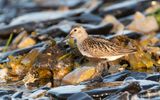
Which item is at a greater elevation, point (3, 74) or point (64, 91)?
→ point (3, 74)

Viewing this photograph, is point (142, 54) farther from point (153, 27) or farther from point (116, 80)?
point (153, 27)

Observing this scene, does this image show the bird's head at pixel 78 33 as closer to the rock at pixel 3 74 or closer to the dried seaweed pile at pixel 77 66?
the dried seaweed pile at pixel 77 66

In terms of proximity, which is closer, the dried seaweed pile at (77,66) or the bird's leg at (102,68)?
the dried seaweed pile at (77,66)

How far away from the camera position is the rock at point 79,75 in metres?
8.20

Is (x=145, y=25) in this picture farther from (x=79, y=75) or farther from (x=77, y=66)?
(x=79, y=75)

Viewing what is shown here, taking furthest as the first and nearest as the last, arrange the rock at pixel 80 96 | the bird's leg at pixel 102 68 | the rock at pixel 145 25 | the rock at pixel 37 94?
the rock at pixel 145 25, the bird's leg at pixel 102 68, the rock at pixel 37 94, the rock at pixel 80 96

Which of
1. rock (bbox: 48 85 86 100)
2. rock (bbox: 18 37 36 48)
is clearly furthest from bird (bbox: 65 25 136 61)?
rock (bbox: 18 37 36 48)

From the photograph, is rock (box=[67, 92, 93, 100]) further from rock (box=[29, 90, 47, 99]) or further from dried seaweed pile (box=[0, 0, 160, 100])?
rock (box=[29, 90, 47, 99])

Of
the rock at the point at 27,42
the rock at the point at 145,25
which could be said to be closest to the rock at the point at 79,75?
the rock at the point at 27,42

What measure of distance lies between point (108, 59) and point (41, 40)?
3.44m

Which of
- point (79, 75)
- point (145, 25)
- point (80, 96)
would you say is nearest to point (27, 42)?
point (145, 25)

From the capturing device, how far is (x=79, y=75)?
27.0 feet

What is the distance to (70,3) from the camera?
669 inches

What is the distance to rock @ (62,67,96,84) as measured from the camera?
26.9 ft
